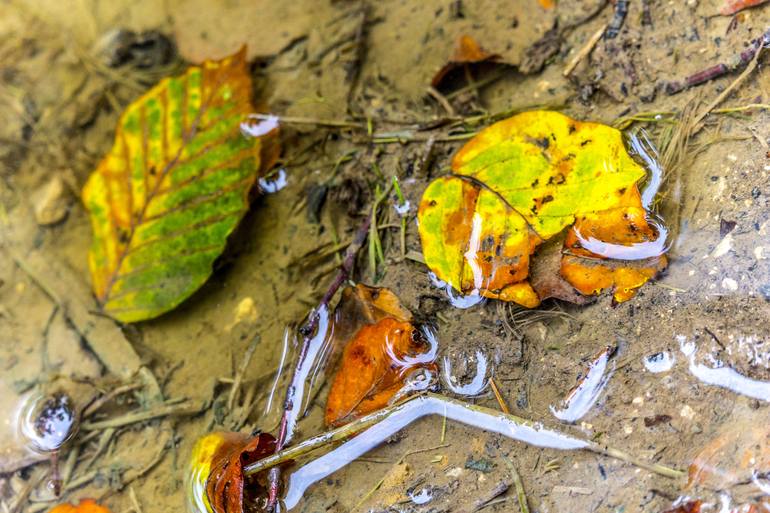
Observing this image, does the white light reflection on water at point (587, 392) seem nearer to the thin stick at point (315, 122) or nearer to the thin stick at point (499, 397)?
the thin stick at point (499, 397)

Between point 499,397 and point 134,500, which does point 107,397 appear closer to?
point 134,500

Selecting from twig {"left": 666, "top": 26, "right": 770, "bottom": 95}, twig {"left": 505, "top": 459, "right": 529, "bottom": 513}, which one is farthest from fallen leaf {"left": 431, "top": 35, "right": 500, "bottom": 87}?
twig {"left": 505, "top": 459, "right": 529, "bottom": 513}

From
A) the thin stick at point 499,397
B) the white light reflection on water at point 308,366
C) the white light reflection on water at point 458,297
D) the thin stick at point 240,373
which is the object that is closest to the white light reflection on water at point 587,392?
the thin stick at point 499,397

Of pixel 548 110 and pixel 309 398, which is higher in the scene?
pixel 548 110

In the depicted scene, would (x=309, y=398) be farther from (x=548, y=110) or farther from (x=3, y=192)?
(x=3, y=192)

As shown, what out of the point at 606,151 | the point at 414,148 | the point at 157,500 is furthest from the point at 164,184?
the point at 606,151

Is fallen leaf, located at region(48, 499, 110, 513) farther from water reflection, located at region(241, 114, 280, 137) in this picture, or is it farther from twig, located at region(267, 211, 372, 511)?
water reflection, located at region(241, 114, 280, 137)

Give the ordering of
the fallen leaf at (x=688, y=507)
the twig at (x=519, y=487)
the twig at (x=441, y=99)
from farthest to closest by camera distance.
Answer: the twig at (x=441, y=99)
the twig at (x=519, y=487)
the fallen leaf at (x=688, y=507)
